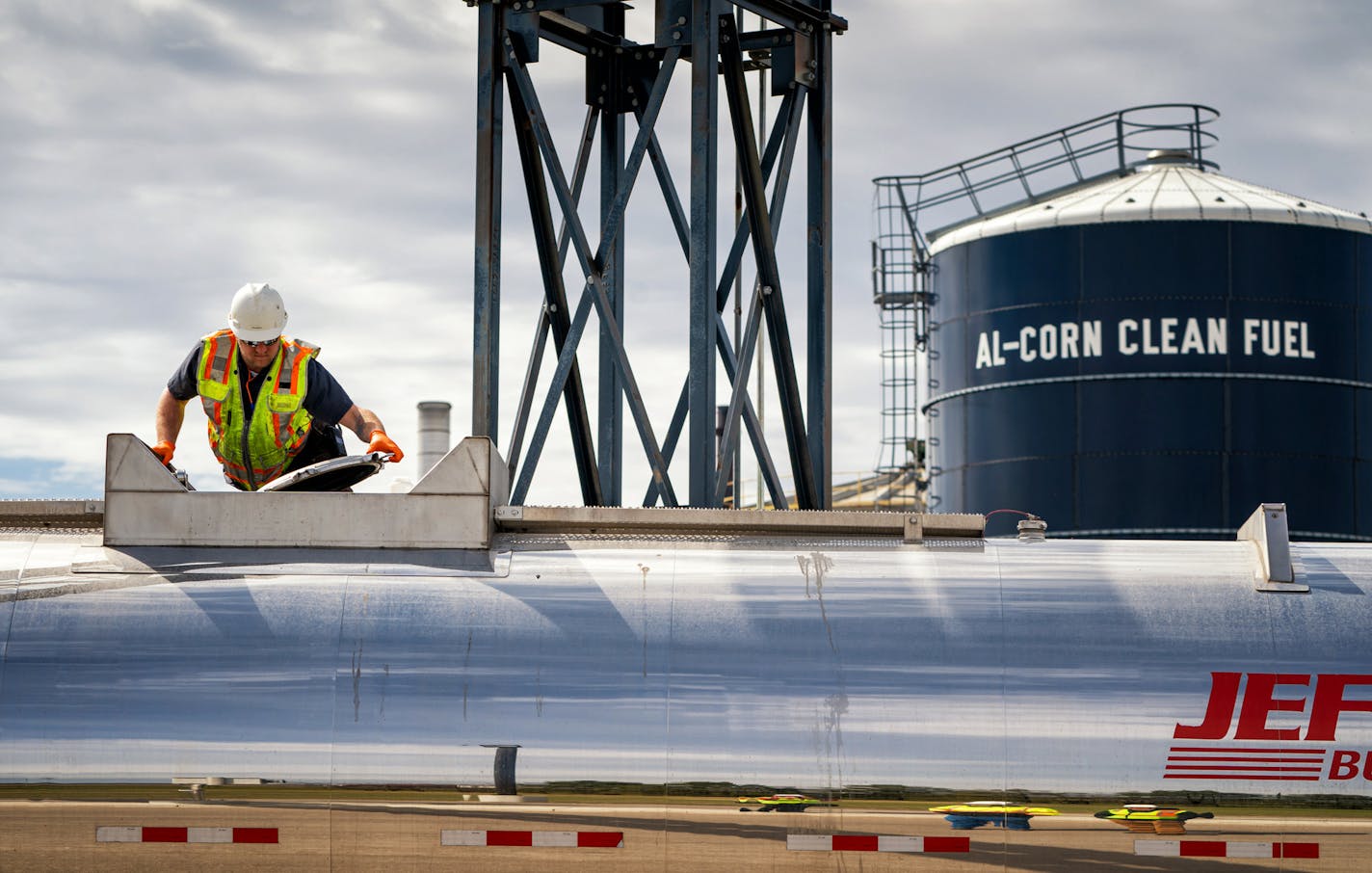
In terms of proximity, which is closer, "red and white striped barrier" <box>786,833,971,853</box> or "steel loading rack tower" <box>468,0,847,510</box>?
"red and white striped barrier" <box>786,833,971,853</box>

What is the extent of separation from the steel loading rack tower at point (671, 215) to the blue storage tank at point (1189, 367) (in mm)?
15643

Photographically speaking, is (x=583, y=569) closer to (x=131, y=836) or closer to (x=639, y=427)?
(x=131, y=836)

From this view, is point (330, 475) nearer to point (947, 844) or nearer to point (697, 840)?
point (697, 840)

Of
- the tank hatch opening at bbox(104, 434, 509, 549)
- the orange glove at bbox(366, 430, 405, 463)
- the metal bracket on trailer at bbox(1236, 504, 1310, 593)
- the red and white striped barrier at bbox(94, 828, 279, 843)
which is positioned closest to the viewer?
the red and white striped barrier at bbox(94, 828, 279, 843)

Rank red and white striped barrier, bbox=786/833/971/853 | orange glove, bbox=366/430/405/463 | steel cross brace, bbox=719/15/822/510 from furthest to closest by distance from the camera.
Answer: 1. steel cross brace, bbox=719/15/822/510
2. orange glove, bbox=366/430/405/463
3. red and white striped barrier, bbox=786/833/971/853

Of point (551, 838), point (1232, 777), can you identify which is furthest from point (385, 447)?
point (1232, 777)

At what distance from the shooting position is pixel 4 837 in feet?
26.3

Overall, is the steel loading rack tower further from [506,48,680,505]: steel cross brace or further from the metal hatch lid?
the metal hatch lid

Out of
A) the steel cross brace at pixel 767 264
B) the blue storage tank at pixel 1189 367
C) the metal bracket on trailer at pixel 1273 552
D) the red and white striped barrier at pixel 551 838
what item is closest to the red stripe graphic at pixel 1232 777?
the metal bracket on trailer at pixel 1273 552

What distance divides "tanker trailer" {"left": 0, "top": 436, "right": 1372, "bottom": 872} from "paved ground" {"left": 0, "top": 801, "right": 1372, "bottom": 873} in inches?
0.5

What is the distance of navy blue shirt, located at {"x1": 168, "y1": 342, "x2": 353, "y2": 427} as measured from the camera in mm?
10070

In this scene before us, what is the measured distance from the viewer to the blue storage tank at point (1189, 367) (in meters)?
27.0

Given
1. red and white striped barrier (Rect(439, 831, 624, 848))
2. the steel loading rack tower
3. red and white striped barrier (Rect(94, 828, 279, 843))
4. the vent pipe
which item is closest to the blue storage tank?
the vent pipe

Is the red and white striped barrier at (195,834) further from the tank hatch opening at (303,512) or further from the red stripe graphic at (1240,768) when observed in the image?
the red stripe graphic at (1240,768)
